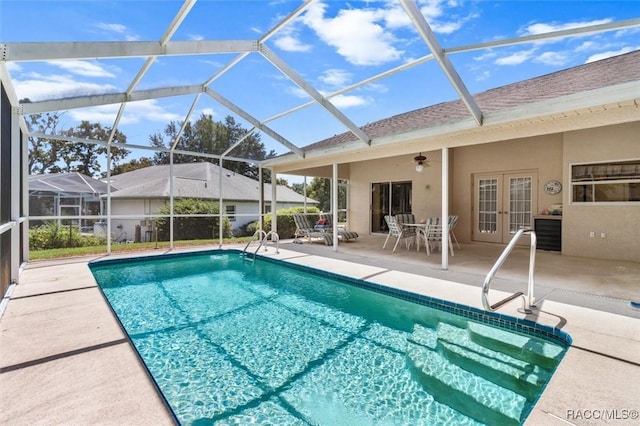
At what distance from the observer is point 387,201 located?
13.1m

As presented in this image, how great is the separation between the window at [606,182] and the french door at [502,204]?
135 centimetres

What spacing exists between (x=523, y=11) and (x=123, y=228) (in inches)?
605

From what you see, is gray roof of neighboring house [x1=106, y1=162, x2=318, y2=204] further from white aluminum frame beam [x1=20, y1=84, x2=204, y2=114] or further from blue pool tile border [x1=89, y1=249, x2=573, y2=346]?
blue pool tile border [x1=89, y1=249, x2=573, y2=346]

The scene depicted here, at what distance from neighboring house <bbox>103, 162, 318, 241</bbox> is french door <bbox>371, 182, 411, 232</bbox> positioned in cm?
582

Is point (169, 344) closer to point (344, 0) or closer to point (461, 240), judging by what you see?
point (344, 0)

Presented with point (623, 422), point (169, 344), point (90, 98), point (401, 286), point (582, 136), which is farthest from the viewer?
point (582, 136)

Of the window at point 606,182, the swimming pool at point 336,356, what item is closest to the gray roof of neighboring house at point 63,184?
the swimming pool at point 336,356

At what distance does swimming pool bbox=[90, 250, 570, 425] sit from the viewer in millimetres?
2730

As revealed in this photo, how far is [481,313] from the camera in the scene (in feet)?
14.1

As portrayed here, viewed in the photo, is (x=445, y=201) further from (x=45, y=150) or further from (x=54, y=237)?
(x=45, y=150)

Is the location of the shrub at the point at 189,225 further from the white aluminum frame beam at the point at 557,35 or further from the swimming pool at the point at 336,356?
the white aluminum frame beam at the point at 557,35

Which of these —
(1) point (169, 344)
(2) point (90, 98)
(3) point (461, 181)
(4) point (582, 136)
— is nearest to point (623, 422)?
(1) point (169, 344)

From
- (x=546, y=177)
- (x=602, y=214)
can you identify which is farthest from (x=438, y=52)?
(x=546, y=177)

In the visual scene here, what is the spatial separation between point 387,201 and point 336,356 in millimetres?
10074
